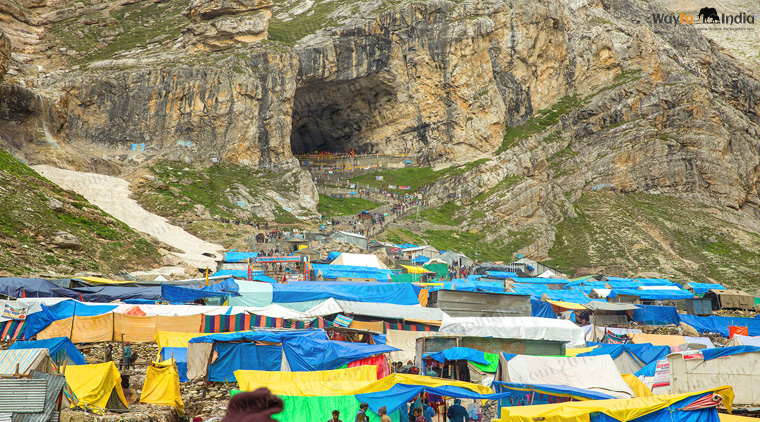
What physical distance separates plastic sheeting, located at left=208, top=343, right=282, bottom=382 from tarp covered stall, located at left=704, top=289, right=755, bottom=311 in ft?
132

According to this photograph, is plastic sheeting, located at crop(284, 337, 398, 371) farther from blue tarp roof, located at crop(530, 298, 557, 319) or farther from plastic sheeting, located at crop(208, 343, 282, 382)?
blue tarp roof, located at crop(530, 298, 557, 319)

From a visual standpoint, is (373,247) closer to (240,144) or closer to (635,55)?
(240,144)

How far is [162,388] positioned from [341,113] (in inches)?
3136

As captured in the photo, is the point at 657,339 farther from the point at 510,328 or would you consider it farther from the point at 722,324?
the point at 722,324

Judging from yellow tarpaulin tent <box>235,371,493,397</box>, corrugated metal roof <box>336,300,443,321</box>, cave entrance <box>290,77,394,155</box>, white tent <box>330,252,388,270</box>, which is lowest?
yellow tarpaulin tent <box>235,371,493,397</box>

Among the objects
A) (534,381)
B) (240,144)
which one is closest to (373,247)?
(240,144)

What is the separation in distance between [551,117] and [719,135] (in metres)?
24.0

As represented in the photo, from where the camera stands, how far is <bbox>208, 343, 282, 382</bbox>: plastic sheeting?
17.3 m

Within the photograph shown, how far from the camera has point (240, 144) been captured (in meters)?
73.2

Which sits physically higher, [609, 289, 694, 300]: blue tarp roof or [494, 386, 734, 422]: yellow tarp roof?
[609, 289, 694, 300]: blue tarp roof

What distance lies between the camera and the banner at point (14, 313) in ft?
67.7

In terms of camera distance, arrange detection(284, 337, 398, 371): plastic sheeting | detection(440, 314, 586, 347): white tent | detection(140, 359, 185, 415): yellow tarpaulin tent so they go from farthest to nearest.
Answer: detection(440, 314, 586, 347): white tent
detection(284, 337, 398, 371): plastic sheeting
detection(140, 359, 185, 415): yellow tarpaulin tent

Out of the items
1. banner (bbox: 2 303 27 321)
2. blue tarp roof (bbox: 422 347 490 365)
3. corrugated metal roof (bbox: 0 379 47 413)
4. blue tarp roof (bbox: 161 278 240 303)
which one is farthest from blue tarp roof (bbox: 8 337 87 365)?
blue tarp roof (bbox: 161 278 240 303)

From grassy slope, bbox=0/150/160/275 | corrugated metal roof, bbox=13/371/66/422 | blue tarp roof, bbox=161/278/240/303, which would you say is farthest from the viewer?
grassy slope, bbox=0/150/160/275
